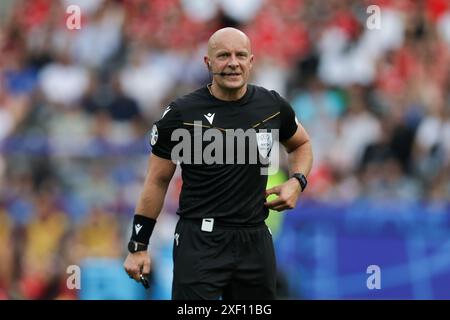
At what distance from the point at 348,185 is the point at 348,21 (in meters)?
2.82

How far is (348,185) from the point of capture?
537 inches

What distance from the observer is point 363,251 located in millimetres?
12227

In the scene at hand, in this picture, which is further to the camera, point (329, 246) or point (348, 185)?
point (348, 185)

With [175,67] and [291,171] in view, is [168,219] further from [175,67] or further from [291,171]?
[291,171]

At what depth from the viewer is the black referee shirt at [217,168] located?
7566 mm

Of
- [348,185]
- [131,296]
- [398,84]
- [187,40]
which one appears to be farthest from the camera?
[187,40]

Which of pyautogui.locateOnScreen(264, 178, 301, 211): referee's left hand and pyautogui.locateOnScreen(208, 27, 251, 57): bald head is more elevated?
pyautogui.locateOnScreen(208, 27, 251, 57): bald head

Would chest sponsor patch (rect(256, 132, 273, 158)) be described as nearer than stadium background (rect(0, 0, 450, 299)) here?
Yes

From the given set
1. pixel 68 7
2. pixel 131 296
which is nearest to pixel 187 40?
pixel 68 7

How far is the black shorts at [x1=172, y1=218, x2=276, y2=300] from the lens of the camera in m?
7.53

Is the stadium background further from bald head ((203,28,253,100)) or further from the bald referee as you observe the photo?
bald head ((203,28,253,100))

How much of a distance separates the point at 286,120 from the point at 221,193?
768 mm

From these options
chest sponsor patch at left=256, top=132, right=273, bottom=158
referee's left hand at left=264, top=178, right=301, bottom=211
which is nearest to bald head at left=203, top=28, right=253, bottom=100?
chest sponsor patch at left=256, top=132, right=273, bottom=158

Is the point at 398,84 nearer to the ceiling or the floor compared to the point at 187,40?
nearer to the floor
